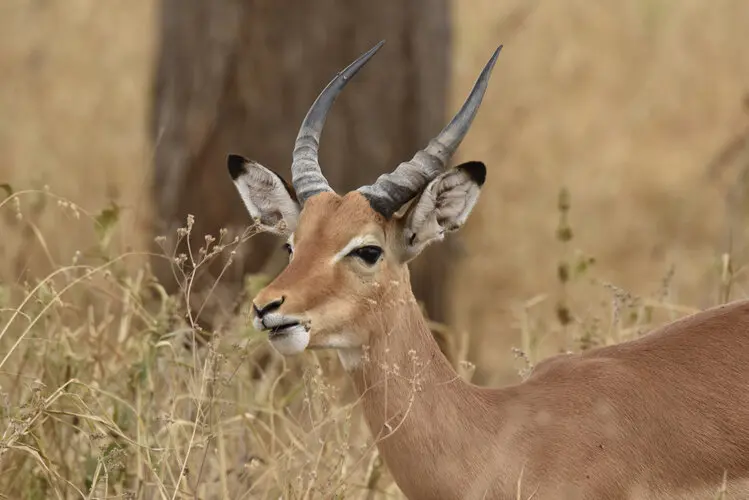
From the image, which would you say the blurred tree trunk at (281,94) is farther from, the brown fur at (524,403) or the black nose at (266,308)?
the black nose at (266,308)

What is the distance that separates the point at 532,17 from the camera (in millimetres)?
15242

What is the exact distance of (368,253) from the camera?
4973 millimetres

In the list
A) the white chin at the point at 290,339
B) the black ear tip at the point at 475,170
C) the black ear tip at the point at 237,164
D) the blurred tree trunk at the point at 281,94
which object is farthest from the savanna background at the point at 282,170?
the black ear tip at the point at 475,170

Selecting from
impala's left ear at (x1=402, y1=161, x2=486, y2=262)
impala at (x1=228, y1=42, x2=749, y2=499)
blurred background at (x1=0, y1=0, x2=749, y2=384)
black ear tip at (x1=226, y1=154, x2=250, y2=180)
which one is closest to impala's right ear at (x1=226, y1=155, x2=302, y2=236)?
black ear tip at (x1=226, y1=154, x2=250, y2=180)

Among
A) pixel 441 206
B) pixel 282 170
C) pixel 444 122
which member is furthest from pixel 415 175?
pixel 444 122

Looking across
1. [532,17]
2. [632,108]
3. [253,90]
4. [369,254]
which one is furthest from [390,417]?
[532,17]

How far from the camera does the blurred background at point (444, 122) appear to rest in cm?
817

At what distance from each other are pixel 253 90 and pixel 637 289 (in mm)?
3392

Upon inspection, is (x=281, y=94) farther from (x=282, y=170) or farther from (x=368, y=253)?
(x=368, y=253)

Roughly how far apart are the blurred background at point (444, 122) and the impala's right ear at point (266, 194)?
79cm

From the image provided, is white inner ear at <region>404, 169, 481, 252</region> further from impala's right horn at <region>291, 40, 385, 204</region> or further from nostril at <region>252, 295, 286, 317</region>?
nostril at <region>252, 295, 286, 317</region>

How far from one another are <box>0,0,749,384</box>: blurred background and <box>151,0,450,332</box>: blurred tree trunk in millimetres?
10

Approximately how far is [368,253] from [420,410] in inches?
19.9

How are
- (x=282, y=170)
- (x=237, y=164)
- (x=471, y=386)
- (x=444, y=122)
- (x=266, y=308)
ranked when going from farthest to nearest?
(x=444, y=122), (x=282, y=170), (x=237, y=164), (x=471, y=386), (x=266, y=308)
